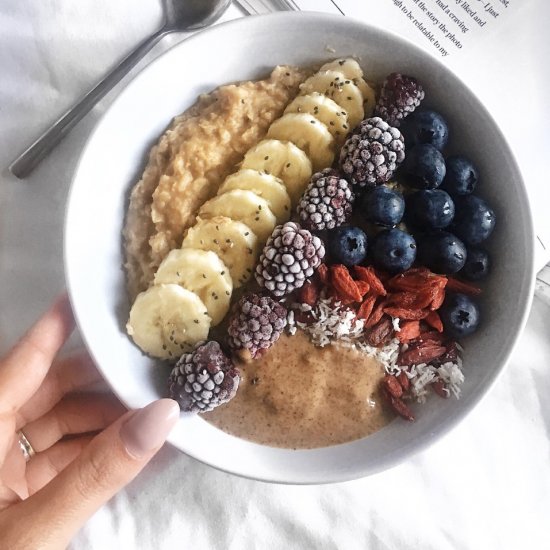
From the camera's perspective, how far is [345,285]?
159 centimetres

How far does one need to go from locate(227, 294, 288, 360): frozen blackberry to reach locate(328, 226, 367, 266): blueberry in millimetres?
186

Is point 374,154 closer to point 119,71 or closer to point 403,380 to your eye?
point 403,380

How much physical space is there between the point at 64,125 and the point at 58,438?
34.5 inches

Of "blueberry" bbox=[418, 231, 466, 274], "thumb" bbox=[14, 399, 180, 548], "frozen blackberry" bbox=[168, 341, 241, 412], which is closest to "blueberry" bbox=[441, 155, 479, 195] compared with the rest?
"blueberry" bbox=[418, 231, 466, 274]

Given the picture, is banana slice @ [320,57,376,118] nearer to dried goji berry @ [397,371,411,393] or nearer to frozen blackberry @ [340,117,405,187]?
frozen blackberry @ [340,117,405,187]

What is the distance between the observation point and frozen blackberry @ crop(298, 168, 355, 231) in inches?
61.5

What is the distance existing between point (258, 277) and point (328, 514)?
777mm

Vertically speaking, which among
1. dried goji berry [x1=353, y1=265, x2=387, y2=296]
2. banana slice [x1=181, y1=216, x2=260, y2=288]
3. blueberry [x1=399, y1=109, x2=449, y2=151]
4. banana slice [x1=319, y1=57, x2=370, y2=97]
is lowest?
banana slice [x1=181, y1=216, x2=260, y2=288]

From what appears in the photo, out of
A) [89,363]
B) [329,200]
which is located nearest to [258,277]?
[329,200]

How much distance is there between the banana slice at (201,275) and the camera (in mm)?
1591

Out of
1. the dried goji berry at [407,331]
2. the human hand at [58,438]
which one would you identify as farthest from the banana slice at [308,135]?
the human hand at [58,438]

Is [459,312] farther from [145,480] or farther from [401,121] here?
[145,480]

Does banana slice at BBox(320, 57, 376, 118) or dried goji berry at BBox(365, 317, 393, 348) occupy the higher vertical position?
Result: banana slice at BBox(320, 57, 376, 118)

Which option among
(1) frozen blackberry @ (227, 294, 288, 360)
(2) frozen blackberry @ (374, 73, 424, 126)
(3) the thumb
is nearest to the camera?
(3) the thumb
